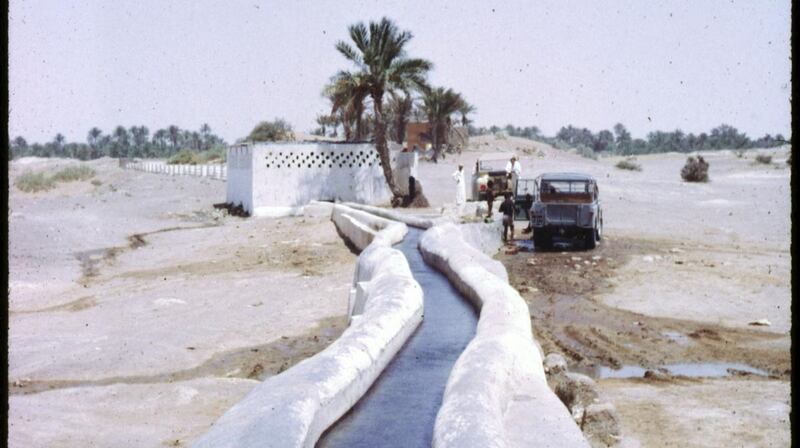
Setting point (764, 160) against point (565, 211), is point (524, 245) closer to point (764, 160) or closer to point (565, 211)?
point (565, 211)

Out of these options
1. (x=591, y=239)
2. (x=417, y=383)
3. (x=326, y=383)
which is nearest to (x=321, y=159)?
(x=591, y=239)

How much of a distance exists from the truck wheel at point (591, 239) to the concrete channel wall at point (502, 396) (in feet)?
39.2

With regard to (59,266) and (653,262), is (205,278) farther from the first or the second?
(653,262)

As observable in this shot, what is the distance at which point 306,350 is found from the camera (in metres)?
11.0

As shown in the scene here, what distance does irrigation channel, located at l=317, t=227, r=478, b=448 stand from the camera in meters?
5.92

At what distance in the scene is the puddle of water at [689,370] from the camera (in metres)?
9.81

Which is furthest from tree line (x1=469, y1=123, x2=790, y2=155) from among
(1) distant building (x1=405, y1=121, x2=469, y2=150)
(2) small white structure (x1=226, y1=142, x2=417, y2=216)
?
(2) small white structure (x1=226, y1=142, x2=417, y2=216)

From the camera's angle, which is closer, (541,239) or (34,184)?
(541,239)

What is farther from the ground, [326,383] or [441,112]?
[441,112]

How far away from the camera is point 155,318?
13.3 meters

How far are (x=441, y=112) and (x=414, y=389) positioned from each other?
47.6m

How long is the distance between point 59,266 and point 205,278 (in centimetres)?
550

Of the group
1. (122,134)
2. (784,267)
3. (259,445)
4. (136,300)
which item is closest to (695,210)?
(784,267)

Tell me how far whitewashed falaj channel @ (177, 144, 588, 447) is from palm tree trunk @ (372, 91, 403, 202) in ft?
55.8
